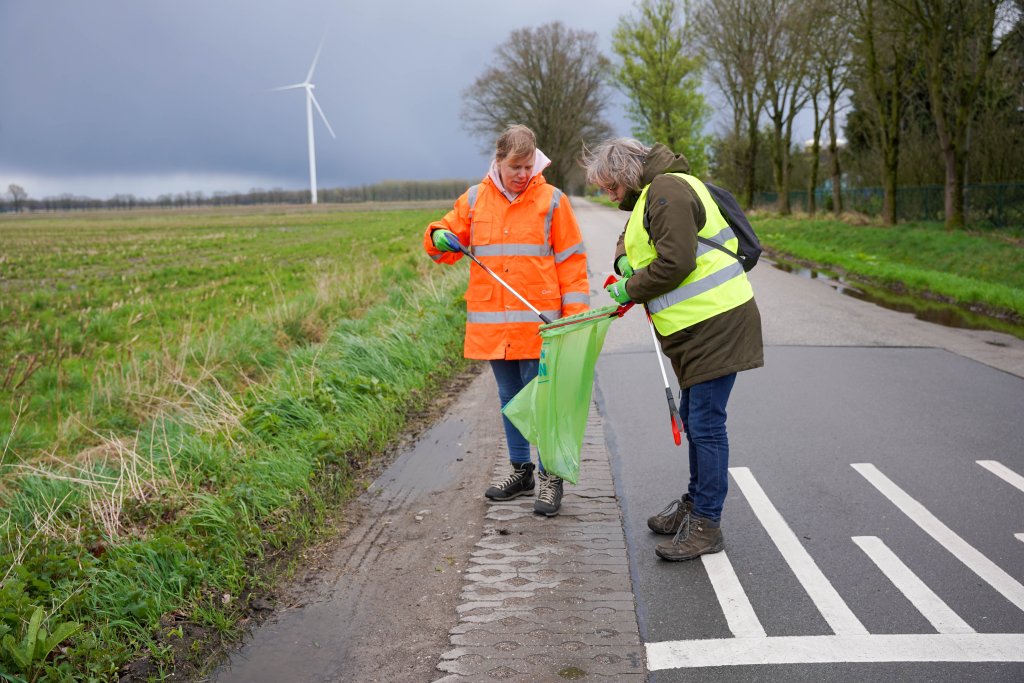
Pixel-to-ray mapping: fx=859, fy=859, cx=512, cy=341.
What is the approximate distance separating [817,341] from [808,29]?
2152cm

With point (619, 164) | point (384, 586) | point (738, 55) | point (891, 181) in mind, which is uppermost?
point (738, 55)

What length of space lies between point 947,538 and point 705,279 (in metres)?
1.85

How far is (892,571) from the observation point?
4031 mm

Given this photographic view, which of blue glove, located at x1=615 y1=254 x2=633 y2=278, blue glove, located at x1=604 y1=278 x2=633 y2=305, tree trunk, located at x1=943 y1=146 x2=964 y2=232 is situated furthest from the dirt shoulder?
tree trunk, located at x1=943 y1=146 x2=964 y2=232

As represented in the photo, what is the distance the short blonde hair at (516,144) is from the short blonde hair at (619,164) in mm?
419

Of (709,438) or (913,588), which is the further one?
(709,438)

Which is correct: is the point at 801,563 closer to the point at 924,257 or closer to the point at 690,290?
the point at 690,290

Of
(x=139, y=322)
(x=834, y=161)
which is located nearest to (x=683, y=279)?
(x=139, y=322)

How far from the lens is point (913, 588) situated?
12.6ft

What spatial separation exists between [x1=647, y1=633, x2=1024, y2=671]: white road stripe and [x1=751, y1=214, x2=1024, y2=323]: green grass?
927cm

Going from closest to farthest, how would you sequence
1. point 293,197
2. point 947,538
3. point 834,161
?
1. point 947,538
2. point 834,161
3. point 293,197

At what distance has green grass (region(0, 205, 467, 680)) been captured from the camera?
3.70 meters

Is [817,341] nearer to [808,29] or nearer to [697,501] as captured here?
[697,501]

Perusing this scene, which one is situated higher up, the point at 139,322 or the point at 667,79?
the point at 667,79
